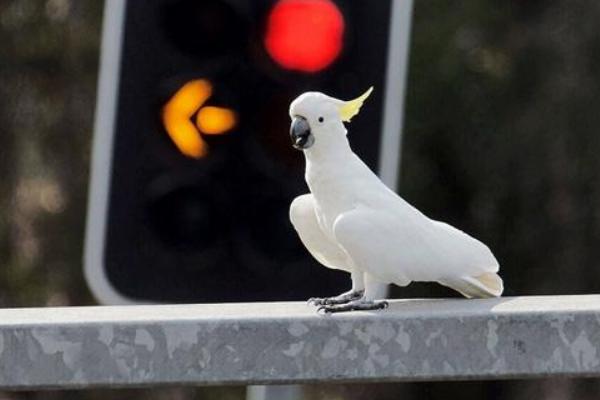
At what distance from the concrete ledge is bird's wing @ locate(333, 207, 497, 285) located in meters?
0.30

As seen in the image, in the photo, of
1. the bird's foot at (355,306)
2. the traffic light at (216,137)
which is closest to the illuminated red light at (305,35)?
the traffic light at (216,137)

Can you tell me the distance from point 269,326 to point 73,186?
3.47 meters

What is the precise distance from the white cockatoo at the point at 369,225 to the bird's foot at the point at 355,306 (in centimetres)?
9

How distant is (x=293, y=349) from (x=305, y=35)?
26.1 inches

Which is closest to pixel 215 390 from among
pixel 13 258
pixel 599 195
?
pixel 13 258

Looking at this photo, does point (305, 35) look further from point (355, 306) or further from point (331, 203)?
point (355, 306)

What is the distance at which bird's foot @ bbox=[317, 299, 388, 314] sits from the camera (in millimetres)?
1670

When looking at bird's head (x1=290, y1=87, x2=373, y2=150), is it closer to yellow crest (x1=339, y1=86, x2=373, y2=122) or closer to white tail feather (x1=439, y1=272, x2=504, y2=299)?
yellow crest (x1=339, y1=86, x2=373, y2=122)

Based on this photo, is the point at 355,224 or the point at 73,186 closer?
the point at 355,224

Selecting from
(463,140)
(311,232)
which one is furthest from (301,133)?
(463,140)

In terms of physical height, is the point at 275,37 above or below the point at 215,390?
above

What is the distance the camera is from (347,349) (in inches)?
61.1

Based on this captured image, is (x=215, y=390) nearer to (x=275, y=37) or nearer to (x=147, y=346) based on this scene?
(x=275, y=37)

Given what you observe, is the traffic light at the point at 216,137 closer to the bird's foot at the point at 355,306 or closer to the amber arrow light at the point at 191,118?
the amber arrow light at the point at 191,118
